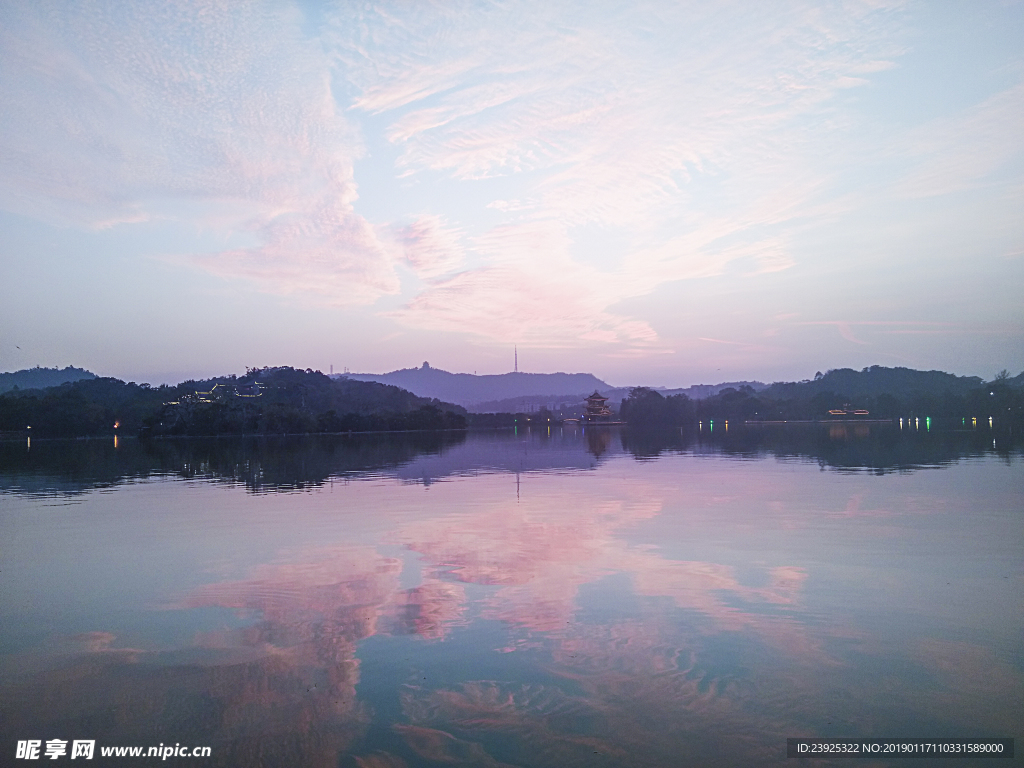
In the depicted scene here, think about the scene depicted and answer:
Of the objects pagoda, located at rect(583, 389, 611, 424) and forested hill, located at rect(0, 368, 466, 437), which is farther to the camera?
pagoda, located at rect(583, 389, 611, 424)

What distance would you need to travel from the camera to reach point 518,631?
8.62 metres

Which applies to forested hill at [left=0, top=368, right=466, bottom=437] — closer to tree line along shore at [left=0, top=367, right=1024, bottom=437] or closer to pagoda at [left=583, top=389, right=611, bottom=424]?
tree line along shore at [left=0, top=367, right=1024, bottom=437]

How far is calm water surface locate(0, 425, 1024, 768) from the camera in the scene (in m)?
6.10

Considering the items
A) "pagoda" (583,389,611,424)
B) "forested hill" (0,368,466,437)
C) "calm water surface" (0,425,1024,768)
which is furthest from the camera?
"pagoda" (583,389,611,424)

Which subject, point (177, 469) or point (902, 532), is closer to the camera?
point (902, 532)

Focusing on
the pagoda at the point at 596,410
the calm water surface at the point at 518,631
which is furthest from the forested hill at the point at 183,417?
the calm water surface at the point at 518,631

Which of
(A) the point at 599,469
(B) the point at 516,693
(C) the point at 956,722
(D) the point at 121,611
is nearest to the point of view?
(C) the point at 956,722

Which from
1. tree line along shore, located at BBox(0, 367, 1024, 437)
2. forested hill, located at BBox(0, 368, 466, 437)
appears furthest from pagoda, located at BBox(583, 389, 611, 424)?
forested hill, located at BBox(0, 368, 466, 437)

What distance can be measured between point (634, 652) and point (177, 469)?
117ft

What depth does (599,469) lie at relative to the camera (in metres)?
32.4

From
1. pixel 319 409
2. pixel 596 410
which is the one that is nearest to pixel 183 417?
pixel 319 409

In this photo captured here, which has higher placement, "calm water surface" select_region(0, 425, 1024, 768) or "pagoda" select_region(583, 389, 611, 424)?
"pagoda" select_region(583, 389, 611, 424)

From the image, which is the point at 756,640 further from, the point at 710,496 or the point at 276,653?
the point at 710,496

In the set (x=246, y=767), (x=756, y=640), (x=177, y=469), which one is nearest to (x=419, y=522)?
(x=756, y=640)
